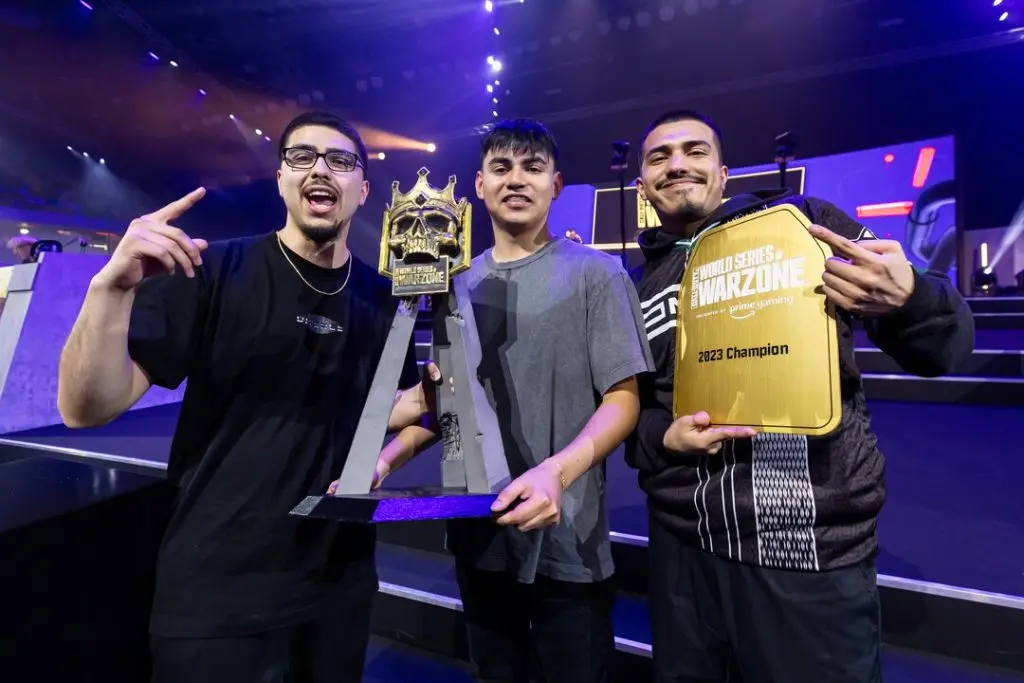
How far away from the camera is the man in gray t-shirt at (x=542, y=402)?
36.9 inches

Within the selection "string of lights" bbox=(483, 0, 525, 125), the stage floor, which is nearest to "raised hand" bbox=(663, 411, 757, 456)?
the stage floor

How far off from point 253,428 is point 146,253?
364 millimetres

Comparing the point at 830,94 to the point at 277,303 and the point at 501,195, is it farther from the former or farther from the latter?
the point at 277,303

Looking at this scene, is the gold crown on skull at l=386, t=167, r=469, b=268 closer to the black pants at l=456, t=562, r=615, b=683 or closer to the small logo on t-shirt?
the small logo on t-shirt

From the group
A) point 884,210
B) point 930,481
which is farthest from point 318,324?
point 884,210

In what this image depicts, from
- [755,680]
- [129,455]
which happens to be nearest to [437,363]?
[755,680]

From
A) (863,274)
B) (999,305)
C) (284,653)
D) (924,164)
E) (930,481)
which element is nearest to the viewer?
(863,274)

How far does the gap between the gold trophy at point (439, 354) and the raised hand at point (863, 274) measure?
22.2 inches

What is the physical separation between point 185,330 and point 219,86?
27.4ft

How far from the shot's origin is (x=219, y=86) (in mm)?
7227

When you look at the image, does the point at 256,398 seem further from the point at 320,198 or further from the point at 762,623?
the point at 762,623

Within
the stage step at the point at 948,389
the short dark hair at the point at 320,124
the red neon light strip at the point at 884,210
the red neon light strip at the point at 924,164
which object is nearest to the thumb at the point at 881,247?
the short dark hair at the point at 320,124

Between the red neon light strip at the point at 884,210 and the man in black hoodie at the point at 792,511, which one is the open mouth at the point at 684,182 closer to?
the man in black hoodie at the point at 792,511

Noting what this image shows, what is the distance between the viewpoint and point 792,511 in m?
0.79
